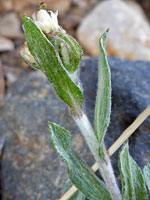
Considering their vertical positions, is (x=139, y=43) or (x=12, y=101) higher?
(x=12, y=101)

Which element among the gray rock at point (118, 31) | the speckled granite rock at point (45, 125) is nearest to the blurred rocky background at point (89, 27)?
the gray rock at point (118, 31)

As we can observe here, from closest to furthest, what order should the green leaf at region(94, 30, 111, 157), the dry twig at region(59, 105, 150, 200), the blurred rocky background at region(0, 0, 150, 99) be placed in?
the green leaf at region(94, 30, 111, 157) → the dry twig at region(59, 105, 150, 200) → the blurred rocky background at region(0, 0, 150, 99)

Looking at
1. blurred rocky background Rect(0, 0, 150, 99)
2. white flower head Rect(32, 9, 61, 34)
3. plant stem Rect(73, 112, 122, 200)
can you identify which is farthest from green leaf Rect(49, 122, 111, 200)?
blurred rocky background Rect(0, 0, 150, 99)

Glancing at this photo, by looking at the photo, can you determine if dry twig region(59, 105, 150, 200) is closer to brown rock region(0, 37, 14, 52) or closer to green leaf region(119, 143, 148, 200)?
green leaf region(119, 143, 148, 200)

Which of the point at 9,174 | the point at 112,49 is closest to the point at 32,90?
the point at 9,174

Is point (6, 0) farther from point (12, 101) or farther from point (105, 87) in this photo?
point (105, 87)

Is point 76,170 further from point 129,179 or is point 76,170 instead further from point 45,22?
point 45,22

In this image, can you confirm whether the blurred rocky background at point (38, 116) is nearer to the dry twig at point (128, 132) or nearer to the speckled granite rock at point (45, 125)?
the speckled granite rock at point (45, 125)
